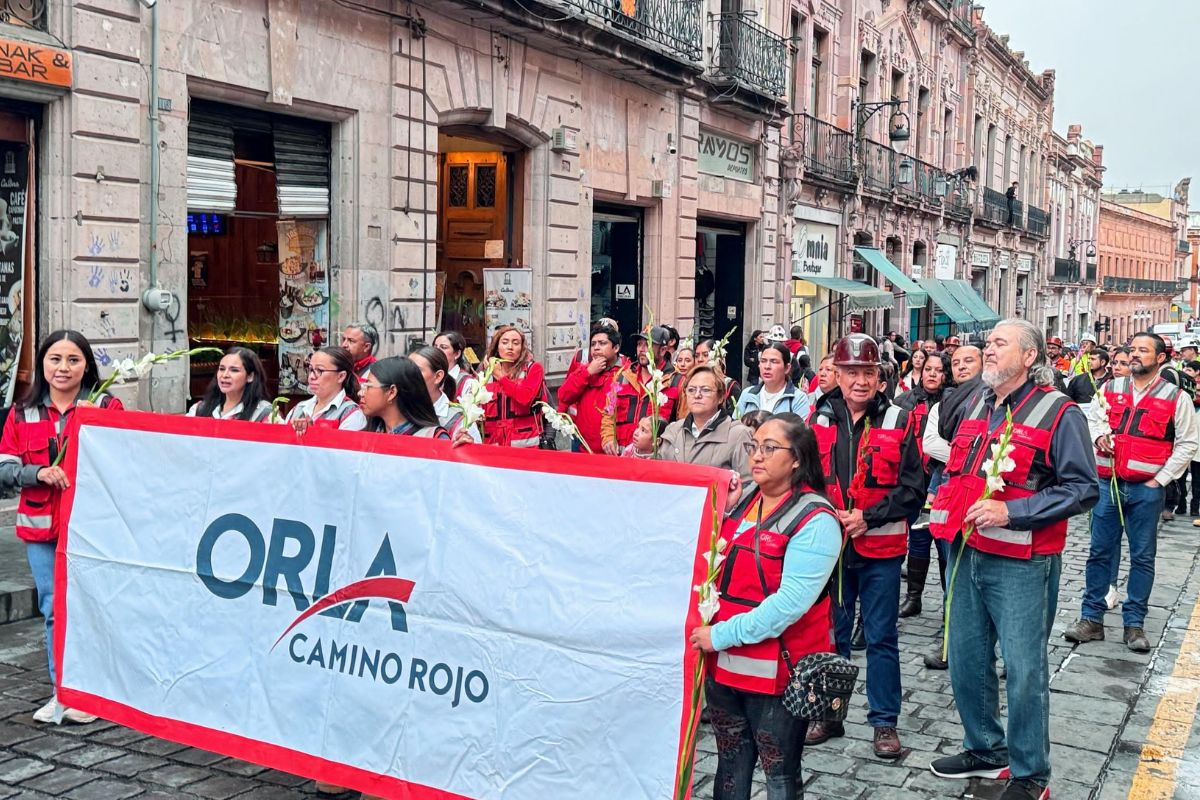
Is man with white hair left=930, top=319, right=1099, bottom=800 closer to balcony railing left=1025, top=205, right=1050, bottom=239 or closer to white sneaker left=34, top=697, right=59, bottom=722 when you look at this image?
white sneaker left=34, top=697, right=59, bottom=722

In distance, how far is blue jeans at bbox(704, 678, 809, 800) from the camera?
160 inches

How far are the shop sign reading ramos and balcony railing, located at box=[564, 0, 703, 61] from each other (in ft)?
6.14

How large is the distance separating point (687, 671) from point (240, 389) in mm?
3546

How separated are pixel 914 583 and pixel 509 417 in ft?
10.5

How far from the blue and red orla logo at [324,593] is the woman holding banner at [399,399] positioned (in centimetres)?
76

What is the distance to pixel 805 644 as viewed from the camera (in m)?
4.08

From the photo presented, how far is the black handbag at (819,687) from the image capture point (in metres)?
3.87

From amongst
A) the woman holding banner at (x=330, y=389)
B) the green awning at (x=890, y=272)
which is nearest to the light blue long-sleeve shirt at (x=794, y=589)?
the woman holding banner at (x=330, y=389)

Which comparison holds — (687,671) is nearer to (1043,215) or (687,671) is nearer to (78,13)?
(78,13)

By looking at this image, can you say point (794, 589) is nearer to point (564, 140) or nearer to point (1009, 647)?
point (1009, 647)

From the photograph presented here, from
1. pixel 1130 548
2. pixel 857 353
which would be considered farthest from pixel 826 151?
pixel 857 353

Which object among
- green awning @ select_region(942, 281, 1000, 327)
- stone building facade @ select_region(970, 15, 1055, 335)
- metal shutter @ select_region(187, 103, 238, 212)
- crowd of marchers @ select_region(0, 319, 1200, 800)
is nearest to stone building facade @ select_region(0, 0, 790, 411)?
metal shutter @ select_region(187, 103, 238, 212)

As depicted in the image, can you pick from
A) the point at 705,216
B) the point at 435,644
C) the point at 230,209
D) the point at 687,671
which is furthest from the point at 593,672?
the point at 705,216

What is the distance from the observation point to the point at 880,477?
586cm
